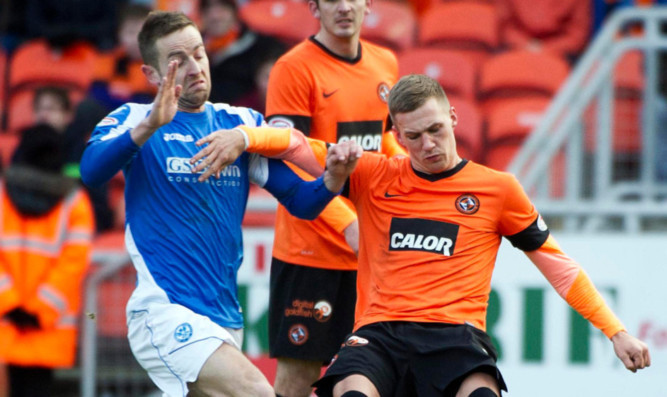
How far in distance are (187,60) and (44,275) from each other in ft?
10.6

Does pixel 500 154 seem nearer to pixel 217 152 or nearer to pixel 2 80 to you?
pixel 2 80

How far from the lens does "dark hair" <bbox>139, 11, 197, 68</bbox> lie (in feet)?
13.7

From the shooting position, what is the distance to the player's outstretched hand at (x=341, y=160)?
402 centimetres

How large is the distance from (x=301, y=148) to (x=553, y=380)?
10.1 feet

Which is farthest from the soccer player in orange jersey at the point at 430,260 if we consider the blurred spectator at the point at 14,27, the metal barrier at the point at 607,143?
the blurred spectator at the point at 14,27

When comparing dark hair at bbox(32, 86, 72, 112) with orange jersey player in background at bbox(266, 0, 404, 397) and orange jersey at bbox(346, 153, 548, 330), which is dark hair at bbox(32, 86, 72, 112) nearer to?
orange jersey player in background at bbox(266, 0, 404, 397)

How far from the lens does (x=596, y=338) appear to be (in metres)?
6.66

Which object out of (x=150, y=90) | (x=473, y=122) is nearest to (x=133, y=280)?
(x=150, y=90)

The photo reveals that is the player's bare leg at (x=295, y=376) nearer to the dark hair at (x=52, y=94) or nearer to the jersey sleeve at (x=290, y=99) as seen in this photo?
the jersey sleeve at (x=290, y=99)

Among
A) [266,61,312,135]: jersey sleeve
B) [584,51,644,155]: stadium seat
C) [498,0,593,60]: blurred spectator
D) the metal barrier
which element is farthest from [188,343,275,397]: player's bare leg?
[498,0,593,60]: blurred spectator

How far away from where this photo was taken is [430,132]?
4.18 meters

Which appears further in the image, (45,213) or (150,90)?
(150,90)

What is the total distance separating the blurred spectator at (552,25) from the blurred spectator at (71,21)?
361cm

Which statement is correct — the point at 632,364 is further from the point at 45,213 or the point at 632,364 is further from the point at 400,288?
the point at 45,213
